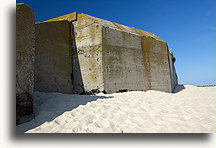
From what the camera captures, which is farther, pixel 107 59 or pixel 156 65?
pixel 156 65

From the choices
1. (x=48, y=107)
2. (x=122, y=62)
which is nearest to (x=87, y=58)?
(x=122, y=62)

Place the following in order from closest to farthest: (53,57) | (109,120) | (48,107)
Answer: (109,120) < (48,107) < (53,57)

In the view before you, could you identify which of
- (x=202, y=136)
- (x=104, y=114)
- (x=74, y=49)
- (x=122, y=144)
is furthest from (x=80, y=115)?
(x=74, y=49)

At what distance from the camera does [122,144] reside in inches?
81.1

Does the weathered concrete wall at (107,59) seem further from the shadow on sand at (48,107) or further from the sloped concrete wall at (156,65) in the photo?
the shadow on sand at (48,107)

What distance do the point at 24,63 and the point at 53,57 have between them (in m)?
2.94

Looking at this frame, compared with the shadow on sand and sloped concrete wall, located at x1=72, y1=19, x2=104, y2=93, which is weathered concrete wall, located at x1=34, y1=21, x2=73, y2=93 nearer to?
sloped concrete wall, located at x1=72, y1=19, x2=104, y2=93

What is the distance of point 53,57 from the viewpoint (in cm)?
561

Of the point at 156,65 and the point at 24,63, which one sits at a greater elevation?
the point at 156,65

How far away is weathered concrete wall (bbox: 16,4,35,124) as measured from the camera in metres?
2.60

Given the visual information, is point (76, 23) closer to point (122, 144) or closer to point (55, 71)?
point (55, 71)

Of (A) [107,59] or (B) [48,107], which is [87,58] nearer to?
(A) [107,59]

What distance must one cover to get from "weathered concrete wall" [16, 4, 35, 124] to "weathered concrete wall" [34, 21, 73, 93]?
7.83ft

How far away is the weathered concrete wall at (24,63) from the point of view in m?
2.60
